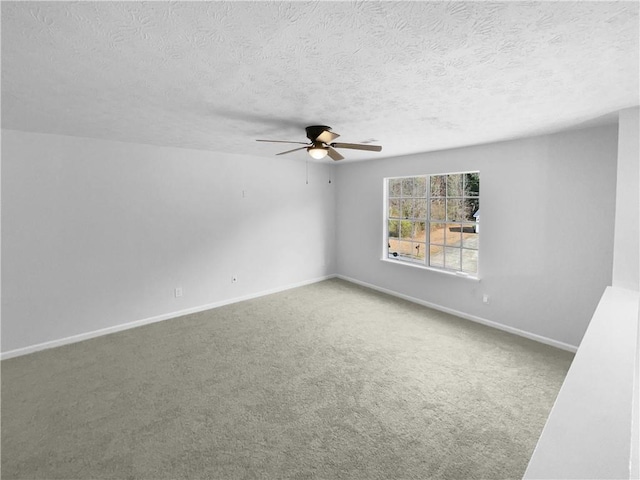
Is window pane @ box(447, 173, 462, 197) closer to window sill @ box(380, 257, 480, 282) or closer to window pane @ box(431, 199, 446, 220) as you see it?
window pane @ box(431, 199, 446, 220)

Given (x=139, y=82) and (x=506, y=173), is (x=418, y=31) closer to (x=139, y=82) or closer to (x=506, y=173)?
(x=139, y=82)

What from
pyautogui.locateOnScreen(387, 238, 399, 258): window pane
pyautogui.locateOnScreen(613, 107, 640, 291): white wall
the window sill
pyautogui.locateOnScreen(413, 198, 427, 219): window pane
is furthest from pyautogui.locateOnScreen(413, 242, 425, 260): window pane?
pyautogui.locateOnScreen(613, 107, 640, 291): white wall

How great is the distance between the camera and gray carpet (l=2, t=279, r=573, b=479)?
1.95 metres

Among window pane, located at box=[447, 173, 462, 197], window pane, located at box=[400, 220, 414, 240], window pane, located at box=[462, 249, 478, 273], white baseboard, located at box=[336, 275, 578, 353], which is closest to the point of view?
Result: white baseboard, located at box=[336, 275, 578, 353]

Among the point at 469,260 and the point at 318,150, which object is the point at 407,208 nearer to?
the point at 469,260

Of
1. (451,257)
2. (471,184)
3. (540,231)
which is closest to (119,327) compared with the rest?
(451,257)

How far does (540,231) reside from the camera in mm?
3551

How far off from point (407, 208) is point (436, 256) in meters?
0.92

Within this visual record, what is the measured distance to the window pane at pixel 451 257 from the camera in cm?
467

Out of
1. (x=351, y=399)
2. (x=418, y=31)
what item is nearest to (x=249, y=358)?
(x=351, y=399)

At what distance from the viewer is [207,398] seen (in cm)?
258

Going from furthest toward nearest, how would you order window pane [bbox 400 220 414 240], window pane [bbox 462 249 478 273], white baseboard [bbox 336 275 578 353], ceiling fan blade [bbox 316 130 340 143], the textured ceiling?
window pane [bbox 400 220 414 240] < window pane [bbox 462 249 478 273] < white baseboard [bbox 336 275 578 353] < ceiling fan blade [bbox 316 130 340 143] < the textured ceiling

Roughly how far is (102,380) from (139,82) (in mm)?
2623

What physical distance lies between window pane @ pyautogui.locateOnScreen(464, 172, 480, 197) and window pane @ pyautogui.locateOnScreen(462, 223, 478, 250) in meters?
0.44
